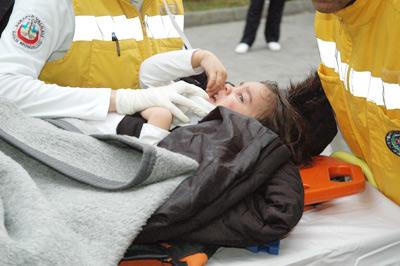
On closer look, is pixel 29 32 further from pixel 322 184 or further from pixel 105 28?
pixel 322 184

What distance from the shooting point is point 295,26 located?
690 cm

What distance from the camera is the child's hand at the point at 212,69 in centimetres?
183

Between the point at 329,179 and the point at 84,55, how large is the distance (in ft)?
2.49

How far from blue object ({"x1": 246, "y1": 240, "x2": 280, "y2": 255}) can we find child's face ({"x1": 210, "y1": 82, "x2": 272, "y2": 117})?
1.73 ft

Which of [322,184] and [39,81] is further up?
[39,81]

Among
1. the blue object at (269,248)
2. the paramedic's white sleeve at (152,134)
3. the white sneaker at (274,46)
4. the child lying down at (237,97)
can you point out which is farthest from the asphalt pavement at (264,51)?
the blue object at (269,248)

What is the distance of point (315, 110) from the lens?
1933 mm

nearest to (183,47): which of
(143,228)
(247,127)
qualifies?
(247,127)

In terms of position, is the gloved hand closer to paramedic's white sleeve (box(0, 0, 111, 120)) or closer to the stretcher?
paramedic's white sleeve (box(0, 0, 111, 120))

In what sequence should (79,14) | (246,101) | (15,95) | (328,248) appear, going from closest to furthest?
(328,248), (15,95), (79,14), (246,101)

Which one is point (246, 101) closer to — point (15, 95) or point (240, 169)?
Answer: point (240, 169)

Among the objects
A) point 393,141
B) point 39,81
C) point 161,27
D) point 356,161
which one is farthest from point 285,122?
point 39,81

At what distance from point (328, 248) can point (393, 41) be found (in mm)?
503

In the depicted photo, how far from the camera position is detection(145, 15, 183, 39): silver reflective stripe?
1.97m
